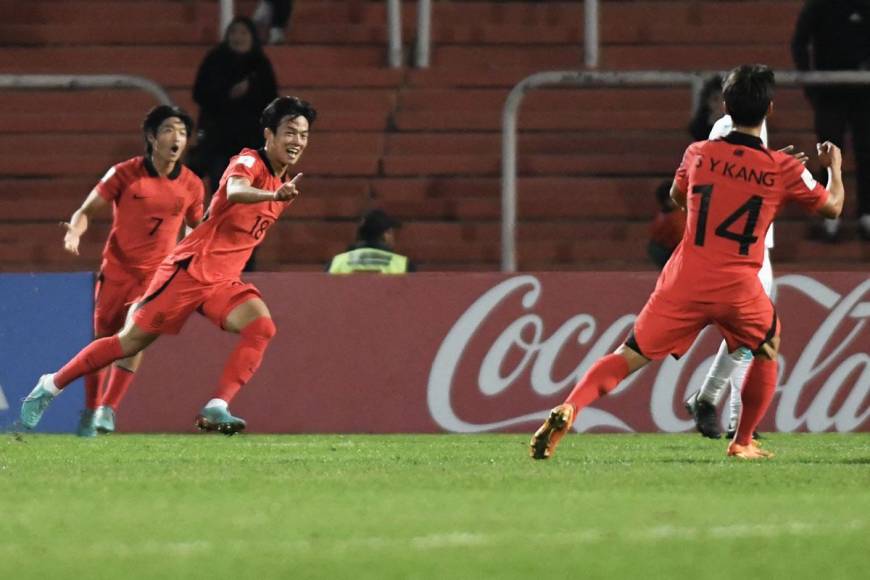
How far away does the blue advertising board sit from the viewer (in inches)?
496

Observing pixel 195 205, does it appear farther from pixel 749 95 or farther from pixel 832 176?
pixel 832 176

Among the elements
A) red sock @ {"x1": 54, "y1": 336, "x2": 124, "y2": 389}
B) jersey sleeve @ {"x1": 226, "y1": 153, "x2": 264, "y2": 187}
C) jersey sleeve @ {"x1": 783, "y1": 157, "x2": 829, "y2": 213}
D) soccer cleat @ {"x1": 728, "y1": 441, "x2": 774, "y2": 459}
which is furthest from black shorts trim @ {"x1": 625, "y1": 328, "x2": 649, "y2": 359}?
red sock @ {"x1": 54, "y1": 336, "x2": 124, "y2": 389}

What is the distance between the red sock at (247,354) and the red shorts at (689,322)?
7.78ft

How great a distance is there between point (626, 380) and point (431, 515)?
6.07 m

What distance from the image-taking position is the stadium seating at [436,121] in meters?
14.5

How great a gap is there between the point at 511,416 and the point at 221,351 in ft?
5.88

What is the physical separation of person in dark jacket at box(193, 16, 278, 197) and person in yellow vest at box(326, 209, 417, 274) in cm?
97

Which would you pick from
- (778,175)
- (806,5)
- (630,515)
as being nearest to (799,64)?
(806,5)

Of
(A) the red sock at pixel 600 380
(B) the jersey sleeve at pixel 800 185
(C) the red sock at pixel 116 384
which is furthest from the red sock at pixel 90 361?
(B) the jersey sleeve at pixel 800 185

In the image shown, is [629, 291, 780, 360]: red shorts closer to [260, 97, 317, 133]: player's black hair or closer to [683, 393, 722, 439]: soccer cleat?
[683, 393, 722, 439]: soccer cleat

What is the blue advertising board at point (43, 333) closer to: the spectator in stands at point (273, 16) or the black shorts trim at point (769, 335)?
the spectator in stands at point (273, 16)

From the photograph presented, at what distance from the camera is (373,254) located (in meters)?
13.2

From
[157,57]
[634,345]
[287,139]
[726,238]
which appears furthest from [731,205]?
[157,57]

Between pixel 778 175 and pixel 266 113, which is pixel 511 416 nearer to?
pixel 266 113
